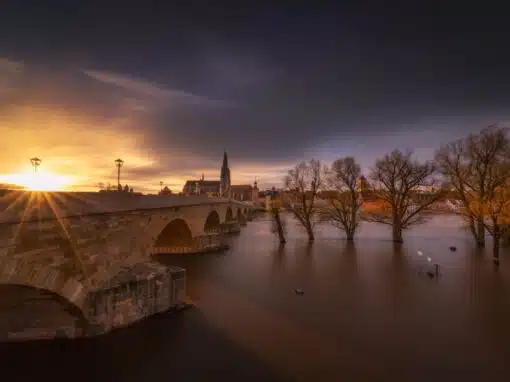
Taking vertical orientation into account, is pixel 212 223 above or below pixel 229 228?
above

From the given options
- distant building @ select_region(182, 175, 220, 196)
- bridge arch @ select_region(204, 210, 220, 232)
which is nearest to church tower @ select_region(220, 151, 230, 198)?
distant building @ select_region(182, 175, 220, 196)

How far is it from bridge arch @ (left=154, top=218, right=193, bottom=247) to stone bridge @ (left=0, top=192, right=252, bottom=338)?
34.5 ft

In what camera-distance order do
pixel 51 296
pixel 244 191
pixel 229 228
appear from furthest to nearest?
pixel 244 191
pixel 229 228
pixel 51 296

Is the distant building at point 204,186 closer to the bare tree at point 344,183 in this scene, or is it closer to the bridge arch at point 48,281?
the bare tree at point 344,183

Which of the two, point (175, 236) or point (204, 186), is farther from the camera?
point (204, 186)

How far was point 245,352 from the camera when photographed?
10750mm

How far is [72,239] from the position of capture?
973cm

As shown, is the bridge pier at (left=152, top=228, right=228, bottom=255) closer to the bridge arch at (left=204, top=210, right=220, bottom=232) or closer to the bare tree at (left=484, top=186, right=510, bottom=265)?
the bridge arch at (left=204, top=210, right=220, bottom=232)

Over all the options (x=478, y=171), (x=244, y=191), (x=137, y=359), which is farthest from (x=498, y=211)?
(x=244, y=191)

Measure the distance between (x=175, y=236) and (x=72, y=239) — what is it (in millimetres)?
20037

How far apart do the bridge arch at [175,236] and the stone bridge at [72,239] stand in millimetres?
10523

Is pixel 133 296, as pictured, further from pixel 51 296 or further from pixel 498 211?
pixel 498 211

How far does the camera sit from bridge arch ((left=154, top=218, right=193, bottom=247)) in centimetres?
2752

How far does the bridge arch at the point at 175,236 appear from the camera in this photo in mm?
27525
